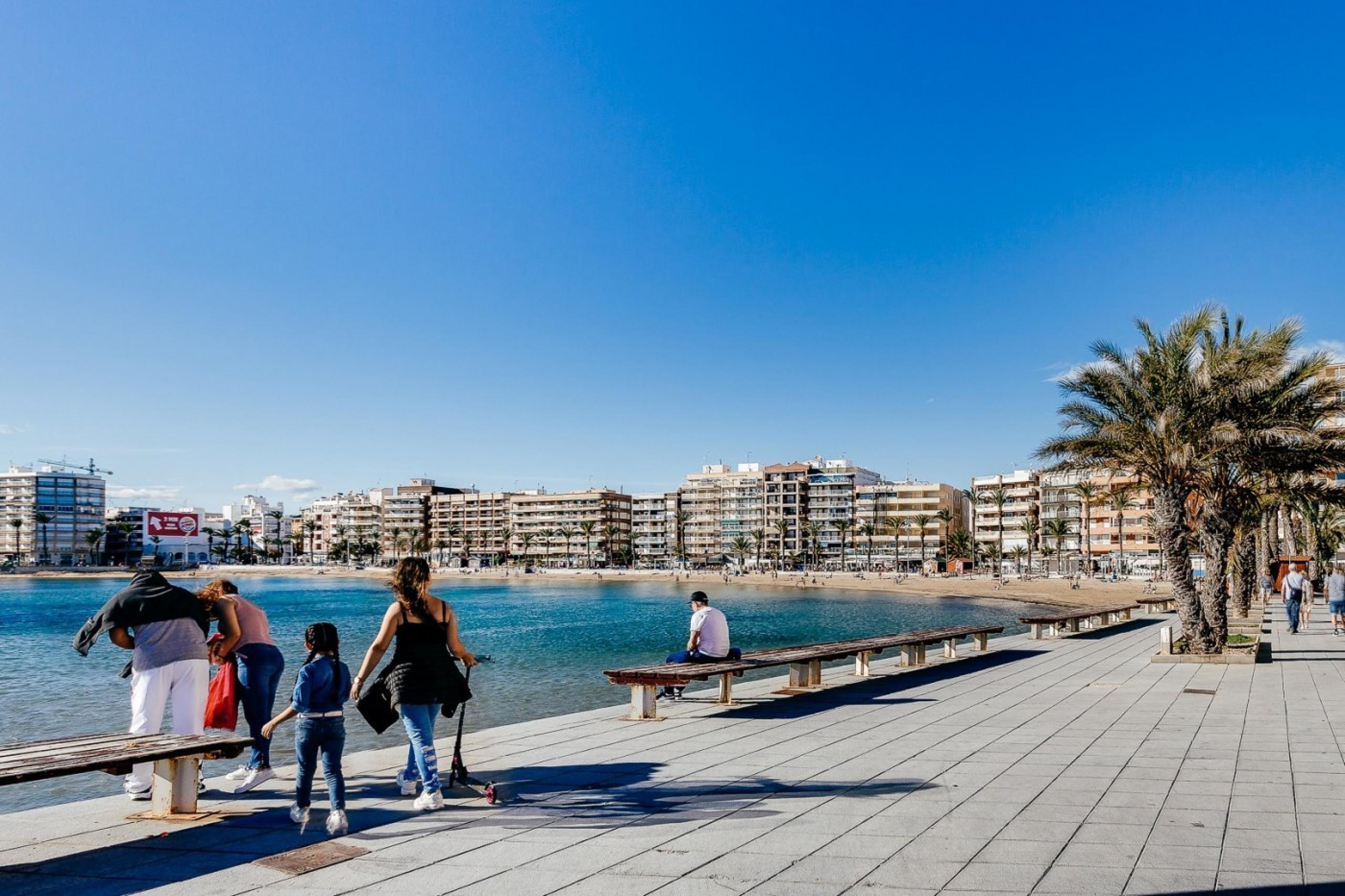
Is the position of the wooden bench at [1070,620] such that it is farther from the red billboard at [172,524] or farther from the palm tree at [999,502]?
the red billboard at [172,524]

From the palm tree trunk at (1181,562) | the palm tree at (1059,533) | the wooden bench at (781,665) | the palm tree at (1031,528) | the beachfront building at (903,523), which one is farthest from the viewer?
the beachfront building at (903,523)

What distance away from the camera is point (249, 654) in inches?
313

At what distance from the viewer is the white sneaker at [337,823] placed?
6.14 metres

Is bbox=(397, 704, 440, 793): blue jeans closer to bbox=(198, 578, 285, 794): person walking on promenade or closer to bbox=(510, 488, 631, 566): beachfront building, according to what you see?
bbox=(198, 578, 285, 794): person walking on promenade

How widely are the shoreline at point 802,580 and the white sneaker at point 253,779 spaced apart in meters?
50.0

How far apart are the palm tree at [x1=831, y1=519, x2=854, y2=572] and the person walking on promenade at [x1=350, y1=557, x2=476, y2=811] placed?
14200 cm

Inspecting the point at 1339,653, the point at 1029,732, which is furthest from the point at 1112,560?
the point at 1029,732

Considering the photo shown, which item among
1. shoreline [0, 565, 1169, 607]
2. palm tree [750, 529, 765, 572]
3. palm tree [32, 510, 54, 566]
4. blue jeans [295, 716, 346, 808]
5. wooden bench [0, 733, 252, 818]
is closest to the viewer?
wooden bench [0, 733, 252, 818]

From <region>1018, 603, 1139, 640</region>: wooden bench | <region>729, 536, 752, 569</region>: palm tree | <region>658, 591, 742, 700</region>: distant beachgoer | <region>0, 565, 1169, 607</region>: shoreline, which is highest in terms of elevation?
<region>658, 591, 742, 700</region>: distant beachgoer

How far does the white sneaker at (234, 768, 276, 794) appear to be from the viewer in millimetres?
7410

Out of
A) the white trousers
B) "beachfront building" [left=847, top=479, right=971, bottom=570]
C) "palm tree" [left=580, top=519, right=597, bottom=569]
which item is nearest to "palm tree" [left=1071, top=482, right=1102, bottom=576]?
"beachfront building" [left=847, top=479, right=971, bottom=570]

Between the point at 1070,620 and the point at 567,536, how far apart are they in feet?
490

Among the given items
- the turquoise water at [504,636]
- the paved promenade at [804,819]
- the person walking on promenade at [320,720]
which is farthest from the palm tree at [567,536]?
the person walking on promenade at [320,720]

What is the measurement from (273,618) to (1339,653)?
60455 millimetres
